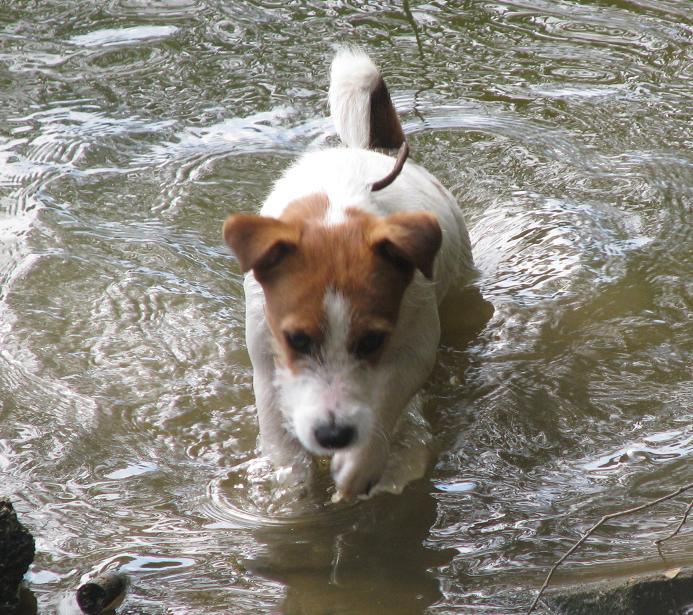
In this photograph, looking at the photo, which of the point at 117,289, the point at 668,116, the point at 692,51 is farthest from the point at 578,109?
the point at 117,289

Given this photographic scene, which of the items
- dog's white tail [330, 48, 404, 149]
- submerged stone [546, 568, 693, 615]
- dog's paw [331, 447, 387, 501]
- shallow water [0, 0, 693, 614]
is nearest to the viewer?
submerged stone [546, 568, 693, 615]

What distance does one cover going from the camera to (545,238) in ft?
19.2

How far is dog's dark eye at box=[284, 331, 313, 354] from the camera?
133 inches

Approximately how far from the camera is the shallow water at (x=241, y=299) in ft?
11.5

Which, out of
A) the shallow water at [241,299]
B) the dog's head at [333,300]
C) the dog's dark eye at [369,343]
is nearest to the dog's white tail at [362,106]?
the shallow water at [241,299]

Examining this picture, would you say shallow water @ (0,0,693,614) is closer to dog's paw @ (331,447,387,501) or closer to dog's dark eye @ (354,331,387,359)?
dog's paw @ (331,447,387,501)

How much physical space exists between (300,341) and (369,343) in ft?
0.77

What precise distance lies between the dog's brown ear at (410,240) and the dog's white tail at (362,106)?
5.54 feet

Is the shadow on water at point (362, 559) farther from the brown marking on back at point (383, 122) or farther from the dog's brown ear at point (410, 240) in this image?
the brown marking on back at point (383, 122)

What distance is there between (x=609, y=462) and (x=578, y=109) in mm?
3655

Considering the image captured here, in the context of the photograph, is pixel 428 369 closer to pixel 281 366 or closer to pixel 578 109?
pixel 281 366

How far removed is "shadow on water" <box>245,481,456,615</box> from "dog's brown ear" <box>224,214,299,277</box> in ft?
3.24

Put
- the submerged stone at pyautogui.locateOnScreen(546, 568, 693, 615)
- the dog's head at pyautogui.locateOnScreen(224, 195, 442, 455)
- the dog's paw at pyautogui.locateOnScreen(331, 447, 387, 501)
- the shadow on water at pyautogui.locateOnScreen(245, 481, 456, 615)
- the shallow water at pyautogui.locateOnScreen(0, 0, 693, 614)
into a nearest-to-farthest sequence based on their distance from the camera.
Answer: the submerged stone at pyautogui.locateOnScreen(546, 568, 693, 615) < the shadow on water at pyautogui.locateOnScreen(245, 481, 456, 615) < the dog's head at pyautogui.locateOnScreen(224, 195, 442, 455) < the shallow water at pyautogui.locateOnScreen(0, 0, 693, 614) < the dog's paw at pyautogui.locateOnScreen(331, 447, 387, 501)

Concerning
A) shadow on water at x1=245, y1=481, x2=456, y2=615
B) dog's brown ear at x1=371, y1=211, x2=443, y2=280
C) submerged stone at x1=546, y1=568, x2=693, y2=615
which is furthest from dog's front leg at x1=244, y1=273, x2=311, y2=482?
submerged stone at x1=546, y1=568, x2=693, y2=615
